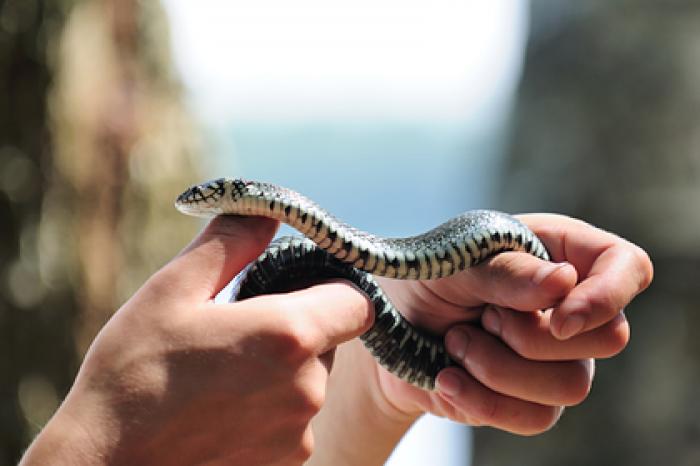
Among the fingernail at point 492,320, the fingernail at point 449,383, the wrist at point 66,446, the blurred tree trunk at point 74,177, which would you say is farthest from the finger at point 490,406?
the blurred tree trunk at point 74,177

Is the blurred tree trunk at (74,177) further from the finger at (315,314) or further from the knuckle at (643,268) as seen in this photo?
the knuckle at (643,268)

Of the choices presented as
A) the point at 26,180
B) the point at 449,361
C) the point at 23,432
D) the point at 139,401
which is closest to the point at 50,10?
the point at 26,180

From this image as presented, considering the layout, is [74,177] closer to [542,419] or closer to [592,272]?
[542,419]

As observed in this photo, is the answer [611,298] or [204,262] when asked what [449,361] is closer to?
[611,298]

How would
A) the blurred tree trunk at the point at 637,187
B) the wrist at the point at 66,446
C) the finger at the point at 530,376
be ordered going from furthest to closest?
the blurred tree trunk at the point at 637,187, the finger at the point at 530,376, the wrist at the point at 66,446

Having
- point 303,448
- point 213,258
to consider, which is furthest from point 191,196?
point 303,448

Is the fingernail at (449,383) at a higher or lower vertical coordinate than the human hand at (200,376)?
lower

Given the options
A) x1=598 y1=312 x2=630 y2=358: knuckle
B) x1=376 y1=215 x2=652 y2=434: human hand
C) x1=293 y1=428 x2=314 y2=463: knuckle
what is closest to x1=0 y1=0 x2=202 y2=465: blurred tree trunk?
x1=376 y1=215 x2=652 y2=434: human hand
